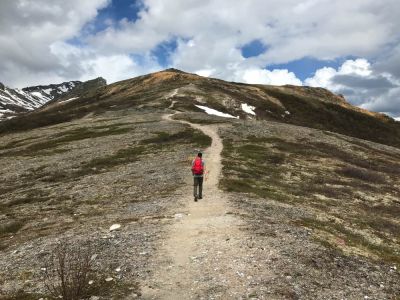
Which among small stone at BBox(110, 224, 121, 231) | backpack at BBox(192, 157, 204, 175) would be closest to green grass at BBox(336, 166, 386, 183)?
backpack at BBox(192, 157, 204, 175)

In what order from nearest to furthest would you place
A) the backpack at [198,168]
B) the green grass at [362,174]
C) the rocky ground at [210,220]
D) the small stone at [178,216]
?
the rocky ground at [210,220], the small stone at [178,216], the backpack at [198,168], the green grass at [362,174]

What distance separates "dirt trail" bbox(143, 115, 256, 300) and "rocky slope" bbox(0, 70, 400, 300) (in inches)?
3.0

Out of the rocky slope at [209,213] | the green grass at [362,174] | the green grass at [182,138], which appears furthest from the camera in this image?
the green grass at [182,138]

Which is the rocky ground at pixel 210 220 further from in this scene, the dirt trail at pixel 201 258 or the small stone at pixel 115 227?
the small stone at pixel 115 227

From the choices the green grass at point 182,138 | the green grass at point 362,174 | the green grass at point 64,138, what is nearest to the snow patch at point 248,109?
the green grass at point 64,138

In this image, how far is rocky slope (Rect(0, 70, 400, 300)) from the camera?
71.3ft

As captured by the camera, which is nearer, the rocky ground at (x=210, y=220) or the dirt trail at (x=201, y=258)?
the dirt trail at (x=201, y=258)

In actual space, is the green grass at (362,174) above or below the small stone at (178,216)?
above

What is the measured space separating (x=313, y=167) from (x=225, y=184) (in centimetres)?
1987

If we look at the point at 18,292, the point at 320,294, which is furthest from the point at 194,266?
the point at 18,292

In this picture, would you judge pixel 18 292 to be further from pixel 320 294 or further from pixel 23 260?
pixel 320 294

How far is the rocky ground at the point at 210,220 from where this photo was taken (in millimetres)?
21516

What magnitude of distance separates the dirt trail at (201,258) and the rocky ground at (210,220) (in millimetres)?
69

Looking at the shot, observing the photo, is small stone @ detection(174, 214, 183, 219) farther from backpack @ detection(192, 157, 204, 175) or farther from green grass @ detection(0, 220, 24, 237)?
green grass @ detection(0, 220, 24, 237)
